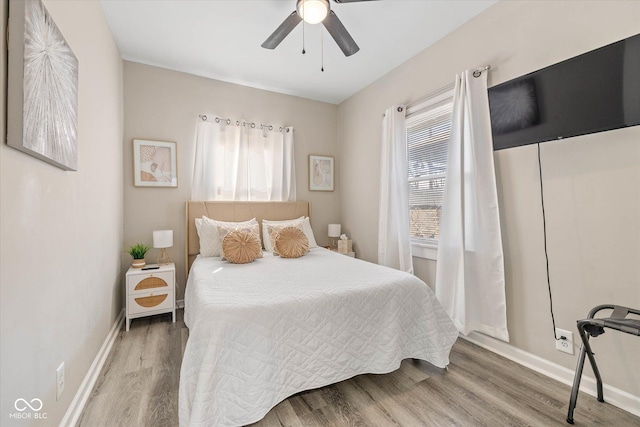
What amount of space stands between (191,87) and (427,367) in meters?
3.84

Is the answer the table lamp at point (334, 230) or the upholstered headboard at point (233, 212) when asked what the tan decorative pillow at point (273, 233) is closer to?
the upholstered headboard at point (233, 212)

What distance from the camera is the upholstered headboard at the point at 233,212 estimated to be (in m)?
3.23

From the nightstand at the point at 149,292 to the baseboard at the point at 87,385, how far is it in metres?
0.24

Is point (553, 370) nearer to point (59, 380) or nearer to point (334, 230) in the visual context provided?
point (334, 230)

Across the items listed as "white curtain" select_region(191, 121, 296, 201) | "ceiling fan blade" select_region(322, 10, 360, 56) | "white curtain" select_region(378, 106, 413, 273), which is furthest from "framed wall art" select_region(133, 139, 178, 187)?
"white curtain" select_region(378, 106, 413, 273)

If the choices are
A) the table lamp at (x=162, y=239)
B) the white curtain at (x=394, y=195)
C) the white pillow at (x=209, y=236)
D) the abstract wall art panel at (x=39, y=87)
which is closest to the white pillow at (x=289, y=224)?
the white pillow at (x=209, y=236)

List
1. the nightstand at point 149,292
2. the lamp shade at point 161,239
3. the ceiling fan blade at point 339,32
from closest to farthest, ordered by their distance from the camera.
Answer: the ceiling fan blade at point 339,32
the nightstand at point 149,292
the lamp shade at point 161,239

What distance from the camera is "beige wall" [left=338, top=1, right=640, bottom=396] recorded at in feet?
5.31

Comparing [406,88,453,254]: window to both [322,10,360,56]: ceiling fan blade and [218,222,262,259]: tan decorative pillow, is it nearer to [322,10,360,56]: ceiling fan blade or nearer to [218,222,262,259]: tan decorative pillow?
[322,10,360,56]: ceiling fan blade

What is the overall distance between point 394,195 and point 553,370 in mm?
1941

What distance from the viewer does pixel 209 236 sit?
9.98 feet

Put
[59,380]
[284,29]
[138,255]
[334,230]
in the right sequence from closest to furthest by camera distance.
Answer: [59,380], [284,29], [138,255], [334,230]

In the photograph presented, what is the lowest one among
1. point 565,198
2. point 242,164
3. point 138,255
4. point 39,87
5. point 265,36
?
point 138,255

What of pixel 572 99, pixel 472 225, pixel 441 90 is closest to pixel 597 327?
pixel 472 225
